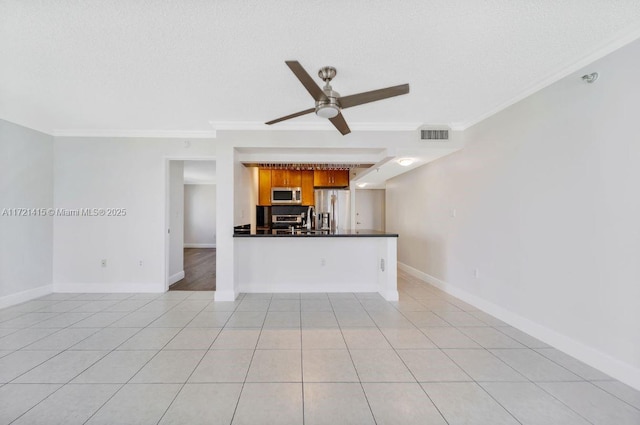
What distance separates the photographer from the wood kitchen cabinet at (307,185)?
5920 mm

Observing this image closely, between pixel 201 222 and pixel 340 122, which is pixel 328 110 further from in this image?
pixel 201 222

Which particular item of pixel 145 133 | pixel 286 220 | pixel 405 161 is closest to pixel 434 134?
pixel 405 161

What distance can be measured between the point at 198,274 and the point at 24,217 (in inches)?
103

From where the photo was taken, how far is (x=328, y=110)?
2100 mm

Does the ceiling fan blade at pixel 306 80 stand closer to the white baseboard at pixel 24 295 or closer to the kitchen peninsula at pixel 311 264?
the kitchen peninsula at pixel 311 264

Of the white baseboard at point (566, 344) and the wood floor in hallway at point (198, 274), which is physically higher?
the white baseboard at point (566, 344)

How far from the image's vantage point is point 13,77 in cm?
238

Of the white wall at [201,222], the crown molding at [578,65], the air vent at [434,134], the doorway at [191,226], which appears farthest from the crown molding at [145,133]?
the white wall at [201,222]

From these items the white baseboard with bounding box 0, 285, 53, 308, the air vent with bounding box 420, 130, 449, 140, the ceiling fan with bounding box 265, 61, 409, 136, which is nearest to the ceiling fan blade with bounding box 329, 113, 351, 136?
the ceiling fan with bounding box 265, 61, 409, 136

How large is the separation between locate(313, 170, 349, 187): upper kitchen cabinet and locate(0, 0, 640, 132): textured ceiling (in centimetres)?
298

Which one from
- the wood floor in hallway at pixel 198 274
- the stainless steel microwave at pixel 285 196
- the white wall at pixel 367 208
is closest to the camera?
the wood floor in hallway at pixel 198 274

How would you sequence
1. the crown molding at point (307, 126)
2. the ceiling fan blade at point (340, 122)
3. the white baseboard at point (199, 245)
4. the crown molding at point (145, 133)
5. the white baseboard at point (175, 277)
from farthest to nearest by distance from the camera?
1. the white baseboard at point (199, 245)
2. the white baseboard at point (175, 277)
3. the crown molding at point (145, 133)
4. the crown molding at point (307, 126)
5. the ceiling fan blade at point (340, 122)

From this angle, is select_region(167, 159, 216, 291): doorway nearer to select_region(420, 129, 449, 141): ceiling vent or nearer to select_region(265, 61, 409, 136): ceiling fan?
select_region(265, 61, 409, 136): ceiling fan

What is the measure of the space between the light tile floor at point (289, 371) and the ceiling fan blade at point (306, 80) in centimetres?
212
